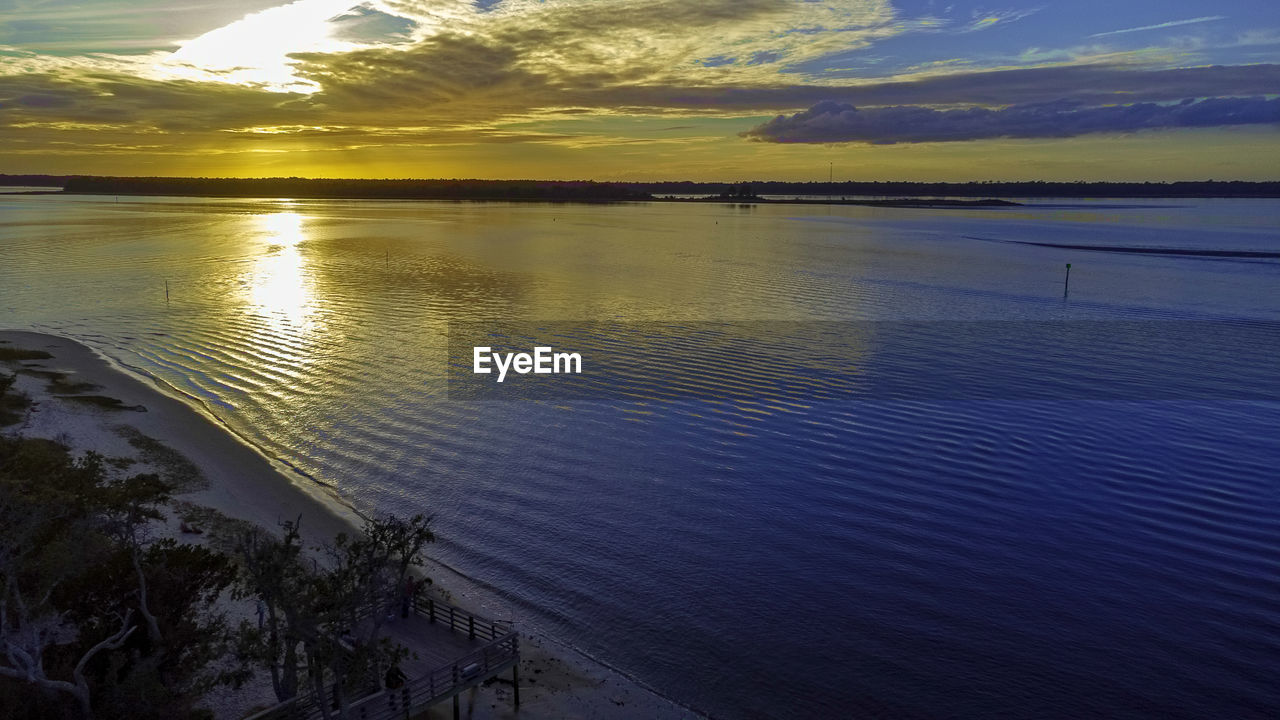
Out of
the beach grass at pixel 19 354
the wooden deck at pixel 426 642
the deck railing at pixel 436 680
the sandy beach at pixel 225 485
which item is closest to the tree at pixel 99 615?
the sandy beach at pixel 225 485

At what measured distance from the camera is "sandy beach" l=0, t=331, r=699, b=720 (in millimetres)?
18359

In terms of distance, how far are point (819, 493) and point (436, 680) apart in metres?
17.3

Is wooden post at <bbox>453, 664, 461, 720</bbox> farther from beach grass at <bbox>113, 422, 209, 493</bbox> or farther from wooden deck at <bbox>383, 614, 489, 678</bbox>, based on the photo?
beach grass at <bbox>113, 422, 209, 493</bbox>

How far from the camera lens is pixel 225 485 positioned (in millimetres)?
30516

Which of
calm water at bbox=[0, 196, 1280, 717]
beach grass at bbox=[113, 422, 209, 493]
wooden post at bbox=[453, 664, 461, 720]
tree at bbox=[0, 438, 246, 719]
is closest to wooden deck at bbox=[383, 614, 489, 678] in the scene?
wooden post at bbox=[453, 664, 461, 720]

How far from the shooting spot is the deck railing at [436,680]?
1602 cm

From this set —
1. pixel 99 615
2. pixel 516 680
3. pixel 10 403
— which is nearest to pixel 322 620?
pixel 516 680

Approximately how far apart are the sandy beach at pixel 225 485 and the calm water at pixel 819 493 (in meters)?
0.95

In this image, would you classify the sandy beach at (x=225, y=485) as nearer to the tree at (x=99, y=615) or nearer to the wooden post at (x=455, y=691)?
the wooden post at (x=455, y=691)

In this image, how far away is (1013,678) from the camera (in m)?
19.5

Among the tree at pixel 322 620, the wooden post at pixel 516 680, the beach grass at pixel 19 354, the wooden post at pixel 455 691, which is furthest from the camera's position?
the beach grass at pixel 19 354

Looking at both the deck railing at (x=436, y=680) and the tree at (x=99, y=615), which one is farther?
the deck railing at (x=436, y=680)

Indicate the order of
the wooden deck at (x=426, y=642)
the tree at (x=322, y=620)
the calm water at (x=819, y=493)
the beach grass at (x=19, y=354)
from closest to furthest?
the tree at (x=322, y=620) < the wooden deck at (x=426, y=642) < the calm water at (x=819, y=493) < the beach grass at (x=19, y=354)

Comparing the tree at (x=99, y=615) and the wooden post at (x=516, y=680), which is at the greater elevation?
the tree at (x=99, y=615)
